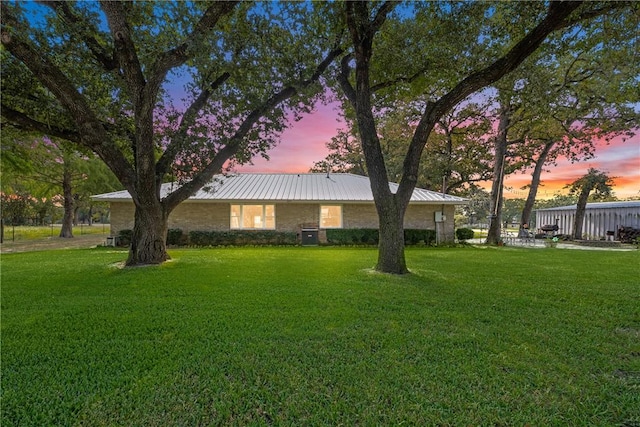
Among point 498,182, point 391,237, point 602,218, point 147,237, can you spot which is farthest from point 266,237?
point 602,218

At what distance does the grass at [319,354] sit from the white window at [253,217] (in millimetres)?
9752

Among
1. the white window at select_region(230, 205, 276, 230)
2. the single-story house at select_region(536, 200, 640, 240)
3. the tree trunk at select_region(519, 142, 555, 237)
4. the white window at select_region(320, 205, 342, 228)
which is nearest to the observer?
the white window at select_region(230, 205, 276, 230)

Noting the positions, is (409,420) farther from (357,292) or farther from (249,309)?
(357,292)

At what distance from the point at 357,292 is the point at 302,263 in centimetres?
369

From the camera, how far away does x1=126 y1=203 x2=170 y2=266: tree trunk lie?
8562mm

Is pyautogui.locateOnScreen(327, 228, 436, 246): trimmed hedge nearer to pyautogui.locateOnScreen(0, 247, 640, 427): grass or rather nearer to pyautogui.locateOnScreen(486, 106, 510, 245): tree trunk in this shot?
pyautogui.locateOnScreen(486, 106, 510, 245): tree trunk

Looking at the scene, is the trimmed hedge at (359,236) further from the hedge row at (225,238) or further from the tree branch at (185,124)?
the tree branch at (185,124)

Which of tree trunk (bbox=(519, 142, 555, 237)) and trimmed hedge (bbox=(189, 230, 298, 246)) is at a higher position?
tree trunk (bbox=(519, 142, 555, 237))

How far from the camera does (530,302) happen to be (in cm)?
498

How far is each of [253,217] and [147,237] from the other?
768cm

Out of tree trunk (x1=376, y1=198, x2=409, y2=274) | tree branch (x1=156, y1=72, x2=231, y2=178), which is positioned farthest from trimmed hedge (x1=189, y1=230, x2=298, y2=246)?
tree trunk (x1=376, y1=198, x2=409, y2=274)

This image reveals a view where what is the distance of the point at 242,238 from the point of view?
1528 centimetres

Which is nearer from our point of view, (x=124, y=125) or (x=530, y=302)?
(x=530, y=302)

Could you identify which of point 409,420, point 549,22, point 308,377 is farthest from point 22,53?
point 549,22
